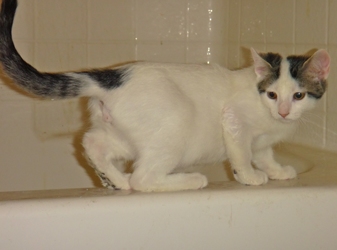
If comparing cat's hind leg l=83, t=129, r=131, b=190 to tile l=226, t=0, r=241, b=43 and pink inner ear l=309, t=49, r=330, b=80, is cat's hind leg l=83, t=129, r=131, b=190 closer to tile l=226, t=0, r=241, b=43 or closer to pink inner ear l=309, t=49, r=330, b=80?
pink inner ear l=309, t=49, r=330, b=80

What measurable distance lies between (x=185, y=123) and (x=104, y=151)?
0.86 feet

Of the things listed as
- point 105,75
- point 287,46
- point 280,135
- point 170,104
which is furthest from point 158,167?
point 287,46

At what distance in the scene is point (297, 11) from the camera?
1907 millimetres

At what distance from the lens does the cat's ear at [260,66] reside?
1.47 m

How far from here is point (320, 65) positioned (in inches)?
56.2

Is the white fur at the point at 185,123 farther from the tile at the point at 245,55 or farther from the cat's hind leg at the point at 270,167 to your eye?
the tile at the point at 245,55

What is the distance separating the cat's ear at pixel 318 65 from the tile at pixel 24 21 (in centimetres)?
132

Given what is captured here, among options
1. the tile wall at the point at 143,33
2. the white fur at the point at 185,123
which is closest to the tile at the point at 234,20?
the tile wall at the point at 143,33

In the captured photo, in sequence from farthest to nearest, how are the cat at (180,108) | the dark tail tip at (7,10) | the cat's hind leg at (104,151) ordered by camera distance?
the cat's hind leg at (104,151) < the cat at (180,108) < the dark tail tip at (7,10)

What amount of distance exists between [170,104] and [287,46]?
0.80 meters

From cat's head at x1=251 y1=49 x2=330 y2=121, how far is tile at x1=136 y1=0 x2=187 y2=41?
988mm

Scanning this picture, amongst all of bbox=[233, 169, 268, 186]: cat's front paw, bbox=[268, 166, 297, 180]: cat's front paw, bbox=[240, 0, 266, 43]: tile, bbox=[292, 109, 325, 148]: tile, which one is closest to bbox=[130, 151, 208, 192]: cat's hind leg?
bbox=[233, 169, 268, 186]: cat's front paw

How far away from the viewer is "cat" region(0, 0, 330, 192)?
1.35 metres

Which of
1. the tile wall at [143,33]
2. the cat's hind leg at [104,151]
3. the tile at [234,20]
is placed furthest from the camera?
the tile at [234,20]
